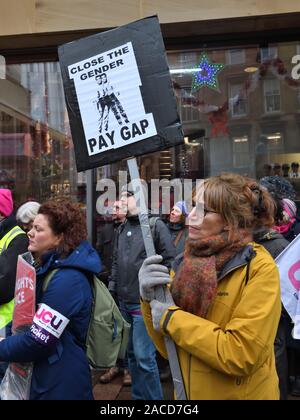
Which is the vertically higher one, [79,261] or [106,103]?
[106,103]

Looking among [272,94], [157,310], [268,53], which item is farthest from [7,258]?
[268,53]

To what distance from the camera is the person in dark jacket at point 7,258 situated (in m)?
→ 3.05

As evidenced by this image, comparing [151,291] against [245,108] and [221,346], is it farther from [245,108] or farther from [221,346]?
[245,108]

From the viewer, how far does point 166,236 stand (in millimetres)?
4379

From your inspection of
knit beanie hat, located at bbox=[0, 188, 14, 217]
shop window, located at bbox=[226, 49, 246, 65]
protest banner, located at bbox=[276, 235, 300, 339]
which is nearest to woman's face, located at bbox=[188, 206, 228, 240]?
protest banner, located at bbox=[276, 235, 300, 339]

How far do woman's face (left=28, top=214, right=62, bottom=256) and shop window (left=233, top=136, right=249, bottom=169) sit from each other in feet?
14.1

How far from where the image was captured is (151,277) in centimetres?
195

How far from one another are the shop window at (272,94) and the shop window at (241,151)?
1.82 feet

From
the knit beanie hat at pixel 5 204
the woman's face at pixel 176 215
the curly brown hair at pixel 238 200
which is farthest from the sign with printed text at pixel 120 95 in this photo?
the woman's face at pixel 176 215

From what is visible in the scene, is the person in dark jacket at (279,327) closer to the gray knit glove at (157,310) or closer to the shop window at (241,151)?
the gray knit glove at (157,310)

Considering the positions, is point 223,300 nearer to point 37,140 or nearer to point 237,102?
point 237,102

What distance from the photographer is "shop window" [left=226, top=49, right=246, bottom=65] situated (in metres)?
6.20

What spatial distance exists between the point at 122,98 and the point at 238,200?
0.72 m
